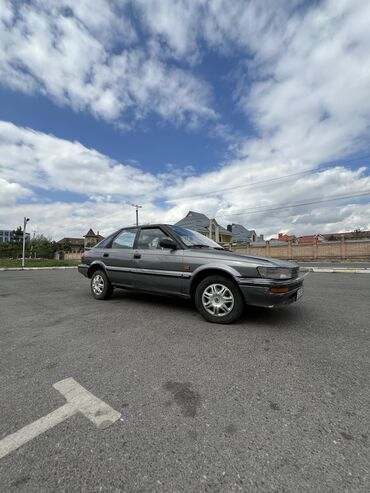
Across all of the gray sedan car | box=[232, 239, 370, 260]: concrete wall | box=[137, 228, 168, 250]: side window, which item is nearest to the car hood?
the gray sedan car

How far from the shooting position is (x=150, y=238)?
4289mm

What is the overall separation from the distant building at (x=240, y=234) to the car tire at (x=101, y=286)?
148ft

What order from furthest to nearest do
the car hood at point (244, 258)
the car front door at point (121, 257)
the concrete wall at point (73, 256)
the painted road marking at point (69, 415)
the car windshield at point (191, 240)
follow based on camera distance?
1. the concrete wall at point (73, 256)
2. the car front door at point (121, 257)
3. the car windshield at point (191, 240)
4. the car hood at point (244, 258)
5. the painted road marking at point (69, 415)

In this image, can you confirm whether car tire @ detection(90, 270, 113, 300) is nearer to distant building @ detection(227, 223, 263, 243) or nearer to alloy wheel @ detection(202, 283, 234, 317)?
alloy wheel @ detection(202, 283, 234, 317)

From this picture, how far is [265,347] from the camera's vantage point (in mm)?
2619

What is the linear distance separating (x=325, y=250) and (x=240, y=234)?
91.7ft

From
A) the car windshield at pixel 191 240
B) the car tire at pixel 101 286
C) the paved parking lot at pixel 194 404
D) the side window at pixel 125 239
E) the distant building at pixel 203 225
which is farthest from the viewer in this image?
the distant building at pixel 203 225

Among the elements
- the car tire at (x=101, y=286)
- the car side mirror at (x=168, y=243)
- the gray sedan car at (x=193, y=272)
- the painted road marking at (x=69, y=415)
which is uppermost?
the car side mirror at (x=168, y=243)

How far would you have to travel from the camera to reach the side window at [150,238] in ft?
13.6

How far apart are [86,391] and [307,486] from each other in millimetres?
1544

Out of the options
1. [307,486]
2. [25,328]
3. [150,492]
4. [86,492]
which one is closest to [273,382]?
[307,486]

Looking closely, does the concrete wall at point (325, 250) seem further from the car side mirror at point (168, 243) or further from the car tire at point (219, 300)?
the car tire at point (219, 300)

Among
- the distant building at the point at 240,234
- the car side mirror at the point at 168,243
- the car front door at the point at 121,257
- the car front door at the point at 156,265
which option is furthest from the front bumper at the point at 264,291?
the distant building at the point at 240,234

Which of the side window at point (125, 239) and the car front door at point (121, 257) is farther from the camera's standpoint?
the side window at point (125, 239)
